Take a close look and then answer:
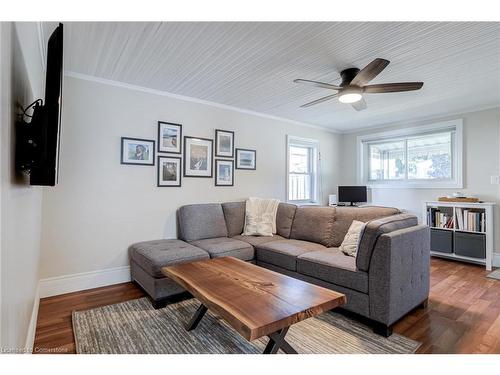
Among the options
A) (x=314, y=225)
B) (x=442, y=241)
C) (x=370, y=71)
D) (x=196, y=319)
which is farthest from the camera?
(x=442, y=241)

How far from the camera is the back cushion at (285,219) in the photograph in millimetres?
3657

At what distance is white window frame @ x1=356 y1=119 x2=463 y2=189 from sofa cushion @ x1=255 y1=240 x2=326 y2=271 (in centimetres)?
272

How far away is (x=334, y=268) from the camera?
230 centimetres

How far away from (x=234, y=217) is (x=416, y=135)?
140 inches

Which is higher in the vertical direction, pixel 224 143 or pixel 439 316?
pixel 224 143

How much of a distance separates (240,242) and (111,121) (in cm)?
206

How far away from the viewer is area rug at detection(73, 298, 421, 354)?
1784mm

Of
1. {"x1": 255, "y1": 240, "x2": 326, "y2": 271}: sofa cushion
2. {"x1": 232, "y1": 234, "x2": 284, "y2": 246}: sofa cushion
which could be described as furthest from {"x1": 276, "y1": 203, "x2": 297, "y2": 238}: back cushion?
{"x1": 255, "y1": 240, "x2": 326, "y2": 271}: sofa cushion

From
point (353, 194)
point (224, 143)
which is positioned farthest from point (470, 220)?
point (224, 143)

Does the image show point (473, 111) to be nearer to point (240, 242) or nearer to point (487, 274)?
point (487, 274)

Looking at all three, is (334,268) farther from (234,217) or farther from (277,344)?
(234,217)

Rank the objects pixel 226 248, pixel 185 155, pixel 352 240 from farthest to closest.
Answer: pixel 185 155, pixel 226 248, pixel 352 240

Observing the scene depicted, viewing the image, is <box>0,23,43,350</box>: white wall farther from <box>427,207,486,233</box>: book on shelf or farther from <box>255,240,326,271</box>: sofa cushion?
<box>427,207,486,233</box>: book on shelf

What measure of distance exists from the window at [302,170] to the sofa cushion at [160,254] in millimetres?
2515
